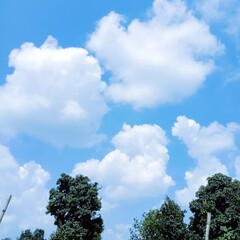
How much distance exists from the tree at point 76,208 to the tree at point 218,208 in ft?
41.6

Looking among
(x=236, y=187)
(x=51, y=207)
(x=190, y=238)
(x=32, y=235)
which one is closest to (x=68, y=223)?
(x=51, y=207)

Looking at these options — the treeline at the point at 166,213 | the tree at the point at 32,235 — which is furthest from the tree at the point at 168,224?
the tree at the point at 32,235

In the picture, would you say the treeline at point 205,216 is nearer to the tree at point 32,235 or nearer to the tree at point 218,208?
the tree at point 218,208

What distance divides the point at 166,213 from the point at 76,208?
1147 cm

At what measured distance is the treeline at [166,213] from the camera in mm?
49522

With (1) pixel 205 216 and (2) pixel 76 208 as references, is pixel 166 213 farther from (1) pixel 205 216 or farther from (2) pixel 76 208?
(2) pixel 76 208

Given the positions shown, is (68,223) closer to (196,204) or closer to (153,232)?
(153,232)

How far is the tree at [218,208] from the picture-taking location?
163 feet

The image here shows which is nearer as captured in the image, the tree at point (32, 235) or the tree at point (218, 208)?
the tree at point (218, 208)

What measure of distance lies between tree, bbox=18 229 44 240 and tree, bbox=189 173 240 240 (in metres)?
42.6

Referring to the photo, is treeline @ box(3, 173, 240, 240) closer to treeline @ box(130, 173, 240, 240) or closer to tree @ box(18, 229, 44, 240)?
treeline @ box(130, 173, 240, 240)

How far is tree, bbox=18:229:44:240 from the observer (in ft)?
279

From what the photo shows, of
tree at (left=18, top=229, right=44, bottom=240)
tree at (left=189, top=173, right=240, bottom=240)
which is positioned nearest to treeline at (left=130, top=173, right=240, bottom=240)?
tree at (left=189, top=173, right=240, bottom=240)

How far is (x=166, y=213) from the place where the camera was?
168ft
